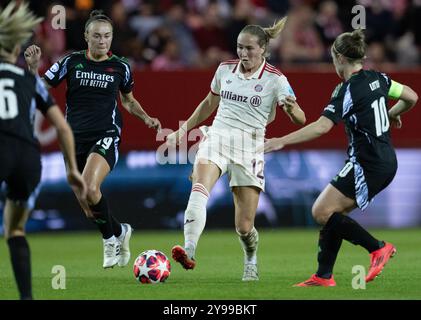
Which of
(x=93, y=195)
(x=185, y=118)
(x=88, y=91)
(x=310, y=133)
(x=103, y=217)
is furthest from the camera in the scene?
(x=185, y=118)

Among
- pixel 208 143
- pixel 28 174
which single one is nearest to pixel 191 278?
pixel 208 143

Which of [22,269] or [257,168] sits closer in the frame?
[22,269]

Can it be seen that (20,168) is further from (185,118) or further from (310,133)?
(185,118)

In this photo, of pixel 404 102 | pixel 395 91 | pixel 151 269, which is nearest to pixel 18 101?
pixel 151 269

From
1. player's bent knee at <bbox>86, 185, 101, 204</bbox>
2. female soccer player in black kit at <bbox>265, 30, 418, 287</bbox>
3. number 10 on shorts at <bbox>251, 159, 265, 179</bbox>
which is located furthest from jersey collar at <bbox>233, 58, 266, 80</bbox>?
player's bent knee at <bbox>86, 185, 101, 204</bbox>

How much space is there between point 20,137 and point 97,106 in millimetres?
3385

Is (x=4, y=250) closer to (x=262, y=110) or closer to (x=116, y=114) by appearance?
(x=116, y=114)

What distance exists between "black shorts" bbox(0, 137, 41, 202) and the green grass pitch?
1234 millimetres

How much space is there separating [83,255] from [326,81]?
18.9 ft

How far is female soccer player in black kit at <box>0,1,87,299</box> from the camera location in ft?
22.4

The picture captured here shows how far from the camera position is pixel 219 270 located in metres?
10.3

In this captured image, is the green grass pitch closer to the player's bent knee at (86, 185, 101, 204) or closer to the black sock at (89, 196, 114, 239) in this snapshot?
the black sock at (89, 196, 114, 239)

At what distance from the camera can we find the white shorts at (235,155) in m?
9.22

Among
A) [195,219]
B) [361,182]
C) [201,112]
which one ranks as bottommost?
[195,219]
